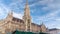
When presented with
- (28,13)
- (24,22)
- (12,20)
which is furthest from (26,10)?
(12,20)

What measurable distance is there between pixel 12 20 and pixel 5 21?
4095 millimetres

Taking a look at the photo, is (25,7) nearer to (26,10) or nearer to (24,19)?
(26,10)

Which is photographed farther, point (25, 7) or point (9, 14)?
point (25, 7)

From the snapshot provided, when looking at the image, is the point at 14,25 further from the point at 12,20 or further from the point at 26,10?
the point at 26,10

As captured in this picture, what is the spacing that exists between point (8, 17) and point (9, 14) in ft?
5.79

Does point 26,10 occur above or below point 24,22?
above

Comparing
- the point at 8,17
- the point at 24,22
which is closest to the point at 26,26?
the point at 24,22

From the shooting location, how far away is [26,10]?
89875 mm

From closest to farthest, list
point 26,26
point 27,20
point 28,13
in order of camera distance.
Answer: point 26,26 → point 27,20 → point 28,13

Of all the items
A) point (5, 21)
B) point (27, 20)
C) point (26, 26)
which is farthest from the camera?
point (27, 20)

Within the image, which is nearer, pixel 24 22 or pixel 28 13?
pixel 24 22

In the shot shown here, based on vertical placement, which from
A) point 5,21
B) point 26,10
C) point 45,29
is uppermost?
point 26,10

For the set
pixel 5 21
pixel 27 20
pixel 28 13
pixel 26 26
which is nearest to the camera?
pixel 5 21

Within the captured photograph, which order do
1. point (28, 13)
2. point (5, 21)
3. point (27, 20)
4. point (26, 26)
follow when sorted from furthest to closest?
point (28, 13) → point (27, 20) → point (26, 26) → point (5, 21)
